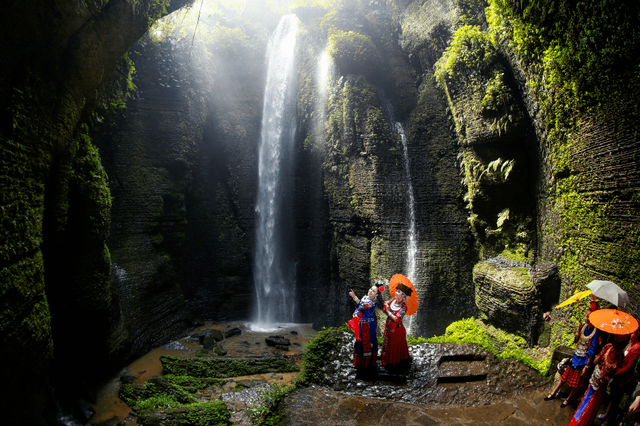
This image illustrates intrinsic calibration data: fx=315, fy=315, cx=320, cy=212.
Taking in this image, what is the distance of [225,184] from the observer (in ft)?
48.8

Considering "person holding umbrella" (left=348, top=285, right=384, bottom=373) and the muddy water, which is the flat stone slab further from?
the muddy water

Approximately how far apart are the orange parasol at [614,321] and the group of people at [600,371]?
7.6 inches

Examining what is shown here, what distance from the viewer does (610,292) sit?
13.1 ft

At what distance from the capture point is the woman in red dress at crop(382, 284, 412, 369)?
555 centimetres

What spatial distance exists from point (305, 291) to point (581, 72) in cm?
1192

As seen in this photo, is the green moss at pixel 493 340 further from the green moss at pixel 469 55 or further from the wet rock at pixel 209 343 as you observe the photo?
the wet rock at pixel 209 343

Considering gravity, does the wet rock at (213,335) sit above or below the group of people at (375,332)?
below

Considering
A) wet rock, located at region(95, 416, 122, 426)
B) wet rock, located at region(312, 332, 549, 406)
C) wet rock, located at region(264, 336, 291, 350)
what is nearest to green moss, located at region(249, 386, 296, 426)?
wet rock, located at region(312, 332, 549, 406)

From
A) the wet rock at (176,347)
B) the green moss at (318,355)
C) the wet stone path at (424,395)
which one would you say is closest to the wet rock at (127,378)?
the wet stone path at (424,395)

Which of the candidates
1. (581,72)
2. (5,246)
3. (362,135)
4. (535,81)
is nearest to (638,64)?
(581,72)

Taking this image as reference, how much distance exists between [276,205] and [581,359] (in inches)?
477

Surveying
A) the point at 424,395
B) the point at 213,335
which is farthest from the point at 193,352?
the point at 424,395

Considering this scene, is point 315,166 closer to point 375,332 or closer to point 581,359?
point 375,332

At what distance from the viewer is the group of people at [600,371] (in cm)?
381
